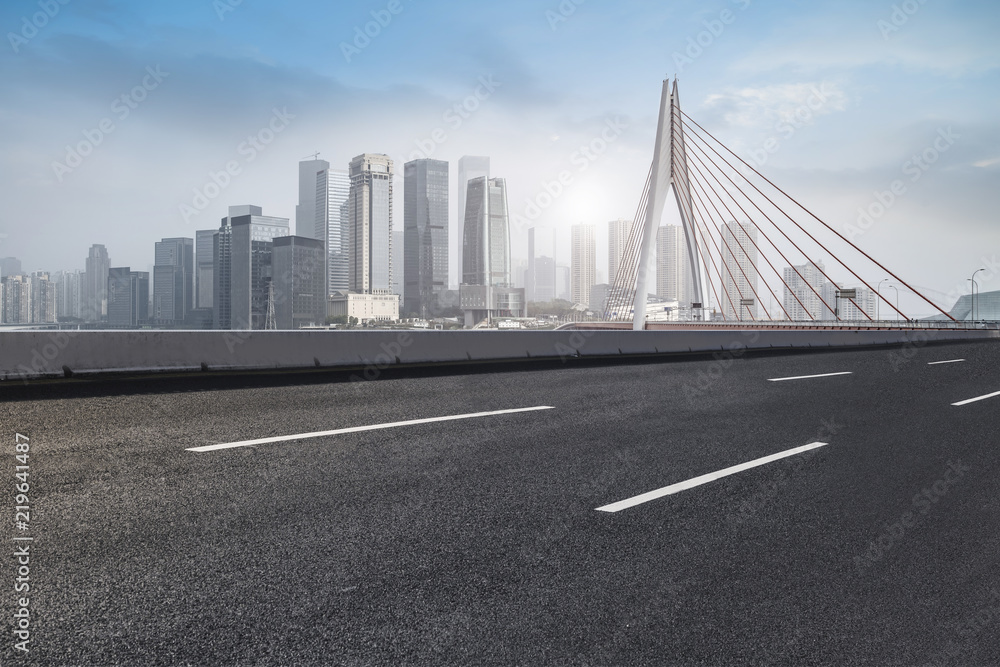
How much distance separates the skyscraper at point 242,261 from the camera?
81500 mm

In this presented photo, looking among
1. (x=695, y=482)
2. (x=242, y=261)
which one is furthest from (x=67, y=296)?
(x=242, y=261)

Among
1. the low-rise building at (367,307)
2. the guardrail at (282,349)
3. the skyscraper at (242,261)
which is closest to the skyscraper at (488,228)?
the skyscraper at (242,261)

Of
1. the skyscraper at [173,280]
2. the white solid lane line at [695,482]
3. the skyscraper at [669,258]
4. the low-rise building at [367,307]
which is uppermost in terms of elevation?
the skyscraper at [669,258]

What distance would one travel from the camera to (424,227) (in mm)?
149750

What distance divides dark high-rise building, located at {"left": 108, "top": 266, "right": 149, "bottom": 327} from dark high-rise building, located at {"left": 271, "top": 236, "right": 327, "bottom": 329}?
47.6ft

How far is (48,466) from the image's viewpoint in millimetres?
4438

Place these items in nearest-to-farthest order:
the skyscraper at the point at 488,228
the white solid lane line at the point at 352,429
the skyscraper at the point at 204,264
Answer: the white solid lane line at the point at 352,429 → the skyscraper at the point at 204,264 → the skyscraper at the point at 488,228

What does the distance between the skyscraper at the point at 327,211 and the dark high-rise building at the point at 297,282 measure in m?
50.8

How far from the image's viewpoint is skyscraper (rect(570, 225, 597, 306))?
149 m

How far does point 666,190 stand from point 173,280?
6211 centimetres

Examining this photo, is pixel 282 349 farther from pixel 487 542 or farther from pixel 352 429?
pixel 487 542

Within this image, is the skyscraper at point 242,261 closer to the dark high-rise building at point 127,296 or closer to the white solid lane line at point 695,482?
the dark high-rise building at point 127,296

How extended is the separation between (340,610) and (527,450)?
3107mm

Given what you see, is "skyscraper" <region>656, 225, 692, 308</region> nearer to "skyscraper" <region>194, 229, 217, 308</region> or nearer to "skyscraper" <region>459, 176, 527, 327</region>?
"skyscraper" <region>459, 176, 527, 327</region>
